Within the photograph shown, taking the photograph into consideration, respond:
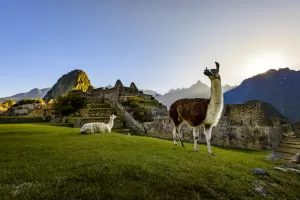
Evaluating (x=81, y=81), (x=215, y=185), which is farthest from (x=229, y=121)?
(x=81, y=81)

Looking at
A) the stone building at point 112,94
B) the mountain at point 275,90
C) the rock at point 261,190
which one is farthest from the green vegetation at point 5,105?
the mountain at point 275,90

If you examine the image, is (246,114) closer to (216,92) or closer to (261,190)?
(216,92)

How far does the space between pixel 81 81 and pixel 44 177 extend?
11978 cm

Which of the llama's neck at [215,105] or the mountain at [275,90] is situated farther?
the mountain at [275,90]

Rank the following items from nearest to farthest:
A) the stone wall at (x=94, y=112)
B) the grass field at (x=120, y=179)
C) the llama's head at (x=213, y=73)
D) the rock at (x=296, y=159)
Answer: the grass field at (x=120, y=179), the llama's head at (x=213, y=73), the rock at (x=296, y=159), the stone wall at (x=94, y=112)

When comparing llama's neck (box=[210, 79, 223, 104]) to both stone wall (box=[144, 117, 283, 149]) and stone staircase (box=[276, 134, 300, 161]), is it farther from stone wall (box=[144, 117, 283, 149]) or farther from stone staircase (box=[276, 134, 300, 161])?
stone staircase (box=[276, 134, 300, 161])

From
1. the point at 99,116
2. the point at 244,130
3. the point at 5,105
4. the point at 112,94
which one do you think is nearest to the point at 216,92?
the point at 244,130

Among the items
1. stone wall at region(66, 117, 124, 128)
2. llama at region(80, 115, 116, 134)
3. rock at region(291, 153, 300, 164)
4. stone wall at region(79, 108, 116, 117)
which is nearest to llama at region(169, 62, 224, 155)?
llama at region(80, 115, 116, 134)

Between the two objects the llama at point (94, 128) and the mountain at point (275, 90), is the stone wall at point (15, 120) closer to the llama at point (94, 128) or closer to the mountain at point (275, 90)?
the llama at point (94, 128)

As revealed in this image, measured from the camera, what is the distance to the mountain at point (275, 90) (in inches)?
5709

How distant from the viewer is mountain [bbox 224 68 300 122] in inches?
5709

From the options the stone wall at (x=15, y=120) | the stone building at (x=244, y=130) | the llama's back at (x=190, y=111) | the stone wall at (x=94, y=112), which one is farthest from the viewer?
the stone wall at (x=94, y=112)

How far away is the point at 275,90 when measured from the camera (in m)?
157

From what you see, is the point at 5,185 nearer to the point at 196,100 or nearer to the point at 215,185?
the point at 215,185
